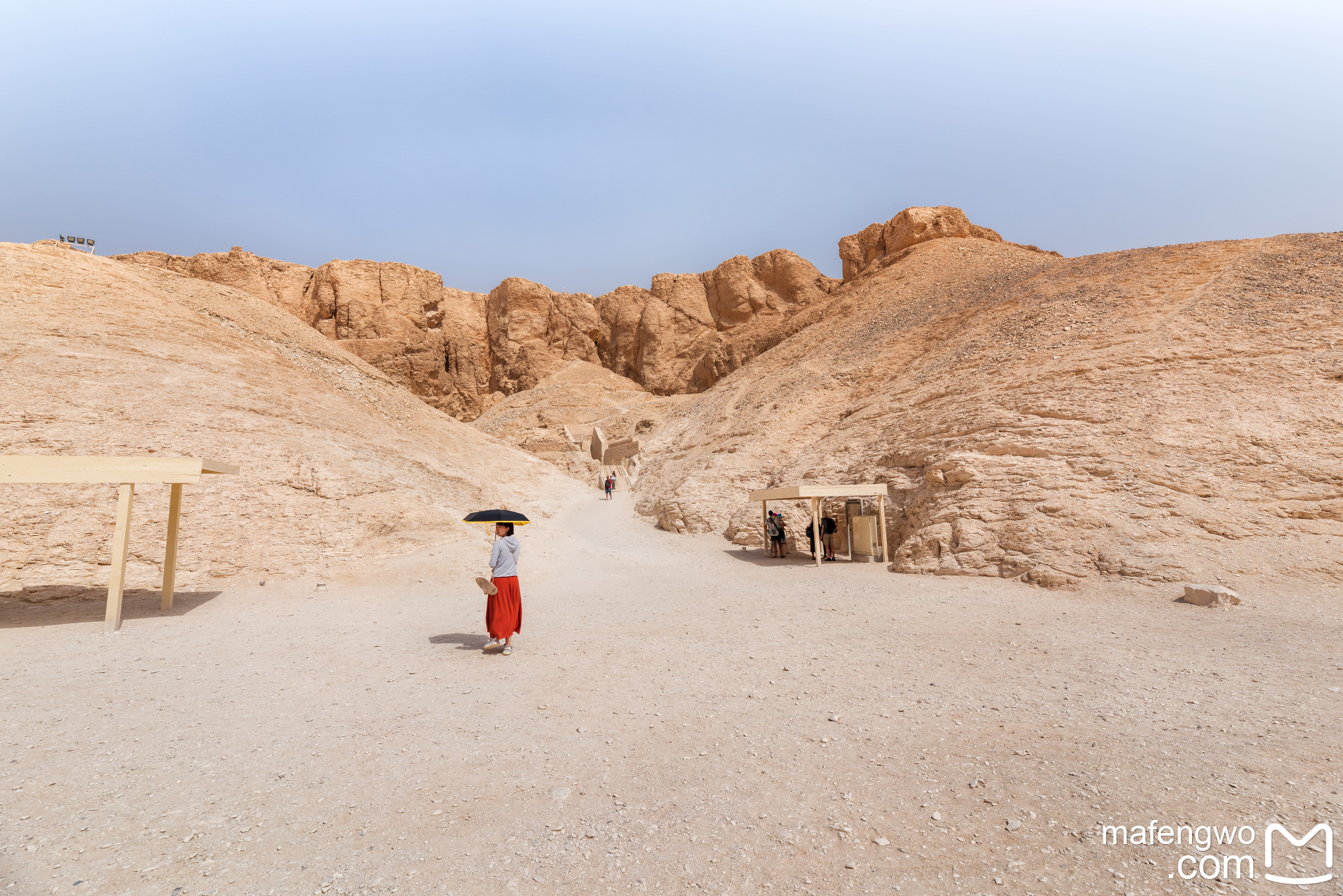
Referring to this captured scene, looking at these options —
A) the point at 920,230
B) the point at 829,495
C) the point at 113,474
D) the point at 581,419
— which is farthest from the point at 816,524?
the point at 920,230

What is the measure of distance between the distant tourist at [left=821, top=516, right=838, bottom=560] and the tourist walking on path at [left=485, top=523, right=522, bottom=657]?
11164 mm

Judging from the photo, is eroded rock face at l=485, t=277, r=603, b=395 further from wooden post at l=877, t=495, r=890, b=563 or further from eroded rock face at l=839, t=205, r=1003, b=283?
wooden post at l=877, t=495, r=890, b=563

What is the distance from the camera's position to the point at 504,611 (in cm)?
843

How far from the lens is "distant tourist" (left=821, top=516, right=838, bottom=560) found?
57.7 feet

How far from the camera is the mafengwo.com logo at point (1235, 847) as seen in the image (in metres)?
3.34

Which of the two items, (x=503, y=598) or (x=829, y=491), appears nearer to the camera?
(x=503, y=598)

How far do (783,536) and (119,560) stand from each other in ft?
48.4

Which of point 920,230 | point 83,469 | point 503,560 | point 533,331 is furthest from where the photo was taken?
point 533,331

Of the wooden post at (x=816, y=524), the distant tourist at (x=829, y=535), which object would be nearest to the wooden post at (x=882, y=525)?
the distant tourist at (x=829, y=535)

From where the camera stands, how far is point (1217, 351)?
16.7 m

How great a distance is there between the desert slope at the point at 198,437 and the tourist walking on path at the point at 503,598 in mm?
8615

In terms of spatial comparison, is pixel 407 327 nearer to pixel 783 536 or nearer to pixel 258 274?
pixel 258 274

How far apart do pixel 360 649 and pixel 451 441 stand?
20.0 metres

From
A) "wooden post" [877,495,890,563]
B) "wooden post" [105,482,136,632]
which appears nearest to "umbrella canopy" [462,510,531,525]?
"wooden post" [105,482,136,632]
